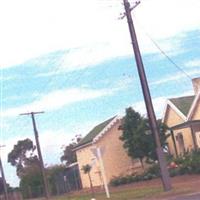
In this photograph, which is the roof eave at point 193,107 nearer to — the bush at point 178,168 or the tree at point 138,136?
the tree at point 138,136

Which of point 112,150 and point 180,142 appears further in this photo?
point 112,150

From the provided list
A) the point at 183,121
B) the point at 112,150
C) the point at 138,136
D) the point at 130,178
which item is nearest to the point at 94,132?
the point at 112,150

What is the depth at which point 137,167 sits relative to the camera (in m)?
61.0

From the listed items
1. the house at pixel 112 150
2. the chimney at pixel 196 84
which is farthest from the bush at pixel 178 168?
the chimney at pixel 196 84

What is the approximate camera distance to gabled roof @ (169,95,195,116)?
56.9 meters

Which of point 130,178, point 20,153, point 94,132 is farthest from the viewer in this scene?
point 20,153

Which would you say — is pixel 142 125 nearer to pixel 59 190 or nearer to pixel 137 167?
Result: pixel 137 167

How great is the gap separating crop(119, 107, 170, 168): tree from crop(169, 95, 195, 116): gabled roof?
235 centimetres

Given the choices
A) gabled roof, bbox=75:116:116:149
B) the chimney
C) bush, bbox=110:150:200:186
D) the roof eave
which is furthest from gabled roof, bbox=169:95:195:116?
gabled roof, bbox=75:116:116:149

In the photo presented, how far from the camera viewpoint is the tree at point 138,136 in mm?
54938

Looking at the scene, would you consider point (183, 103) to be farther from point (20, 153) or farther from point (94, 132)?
point (20, 153)

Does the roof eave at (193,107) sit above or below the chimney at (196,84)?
below

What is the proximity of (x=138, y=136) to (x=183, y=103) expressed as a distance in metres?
6.23

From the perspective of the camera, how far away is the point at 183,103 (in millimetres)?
58812
